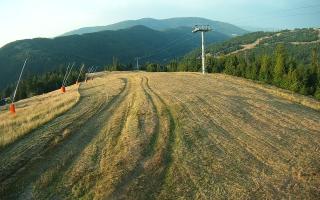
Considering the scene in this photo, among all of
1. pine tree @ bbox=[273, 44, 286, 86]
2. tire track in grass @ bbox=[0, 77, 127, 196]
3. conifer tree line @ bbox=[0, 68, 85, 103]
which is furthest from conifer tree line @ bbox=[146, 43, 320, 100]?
tire track in grass @ bbox=[0, 77, 127, 196]

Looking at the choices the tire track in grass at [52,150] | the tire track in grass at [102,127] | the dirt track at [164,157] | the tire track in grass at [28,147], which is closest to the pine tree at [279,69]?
the tire track in grass at [102,127]

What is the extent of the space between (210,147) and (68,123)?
32.7 ft

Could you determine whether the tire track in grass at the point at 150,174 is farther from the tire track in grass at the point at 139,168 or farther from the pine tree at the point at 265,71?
the pine tree at the point at 265,71

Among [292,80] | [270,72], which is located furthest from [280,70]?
[292,80]

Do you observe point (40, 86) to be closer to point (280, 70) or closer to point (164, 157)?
point (280, 70)

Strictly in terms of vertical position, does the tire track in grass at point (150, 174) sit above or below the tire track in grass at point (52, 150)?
below

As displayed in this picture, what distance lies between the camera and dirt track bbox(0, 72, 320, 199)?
17.9 meters

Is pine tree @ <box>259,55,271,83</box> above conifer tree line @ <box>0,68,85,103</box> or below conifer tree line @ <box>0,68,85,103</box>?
above

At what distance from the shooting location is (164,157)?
71.3 feet

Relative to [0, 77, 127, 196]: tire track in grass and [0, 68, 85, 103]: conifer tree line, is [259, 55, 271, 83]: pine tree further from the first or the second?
[0, 77, 127, 196]: tire track in grass

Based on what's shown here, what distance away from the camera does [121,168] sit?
1988 cm

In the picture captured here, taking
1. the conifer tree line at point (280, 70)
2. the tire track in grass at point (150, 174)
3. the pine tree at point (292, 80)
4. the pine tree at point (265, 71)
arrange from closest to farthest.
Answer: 1. the tire track in grass at point (150, 174)
2. the pine tree at point (292, 80)
3. the conifer tree line at point (280, 70)
4. the pine tree at point (265, 71)

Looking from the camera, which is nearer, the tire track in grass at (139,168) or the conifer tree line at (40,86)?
the tire track in grass at (139,168)

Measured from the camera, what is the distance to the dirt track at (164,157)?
Result: 17.9 metres
